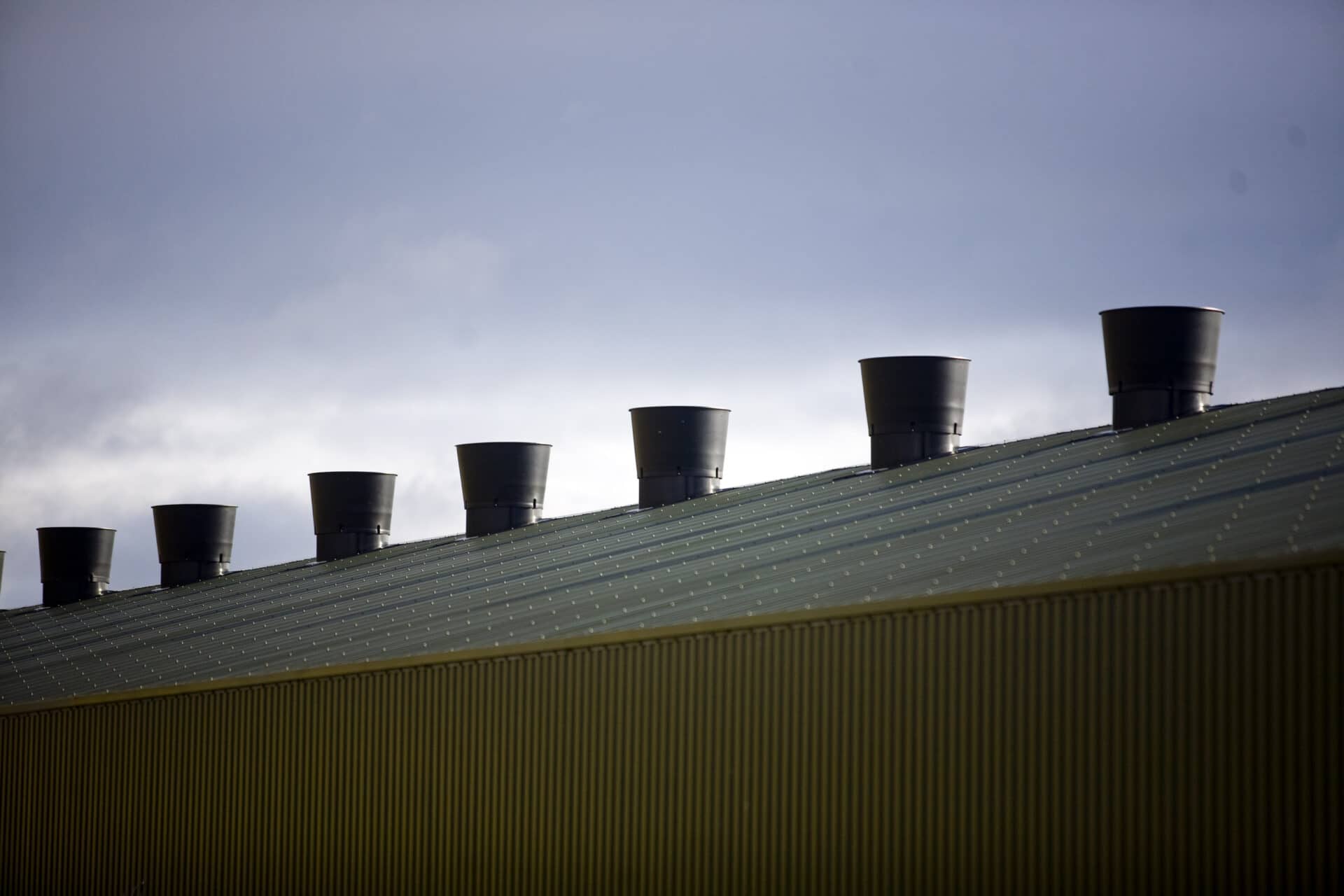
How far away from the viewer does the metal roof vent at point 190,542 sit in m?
35.3

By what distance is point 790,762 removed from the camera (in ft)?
39.2

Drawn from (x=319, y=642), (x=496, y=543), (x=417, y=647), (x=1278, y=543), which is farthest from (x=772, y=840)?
(x=496, y=543)

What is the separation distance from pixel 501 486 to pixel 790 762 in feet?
64.0

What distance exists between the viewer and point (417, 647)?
1598cm

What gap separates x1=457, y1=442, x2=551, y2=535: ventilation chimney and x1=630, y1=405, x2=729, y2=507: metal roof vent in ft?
11.4

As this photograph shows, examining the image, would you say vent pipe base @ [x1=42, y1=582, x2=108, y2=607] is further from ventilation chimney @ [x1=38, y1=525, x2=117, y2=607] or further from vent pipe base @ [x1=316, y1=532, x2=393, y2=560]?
vent pipe base @ [x1=316, y1=532, x2=393, y2=560]

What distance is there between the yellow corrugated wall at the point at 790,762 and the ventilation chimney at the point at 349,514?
15.6 m

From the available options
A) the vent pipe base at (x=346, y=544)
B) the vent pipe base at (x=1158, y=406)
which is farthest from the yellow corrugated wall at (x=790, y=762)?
the vent pipe base at (x=346, y=544)

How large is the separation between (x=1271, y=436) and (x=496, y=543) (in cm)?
1404

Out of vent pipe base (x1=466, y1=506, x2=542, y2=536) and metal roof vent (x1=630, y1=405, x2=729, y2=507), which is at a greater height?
metal roof vent (x1=630, y1=405, x2=729, y2=507)

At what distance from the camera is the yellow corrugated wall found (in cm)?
970

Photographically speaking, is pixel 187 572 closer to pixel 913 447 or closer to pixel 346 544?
pixel 346 544

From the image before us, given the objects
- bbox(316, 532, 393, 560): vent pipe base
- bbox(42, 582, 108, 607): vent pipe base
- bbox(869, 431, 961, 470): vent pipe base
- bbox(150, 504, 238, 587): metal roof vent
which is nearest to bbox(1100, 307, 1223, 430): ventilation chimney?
bbox(869, 431, 961, 470): vent pipe base

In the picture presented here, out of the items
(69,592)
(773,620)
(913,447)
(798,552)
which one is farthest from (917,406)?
(69,592)
